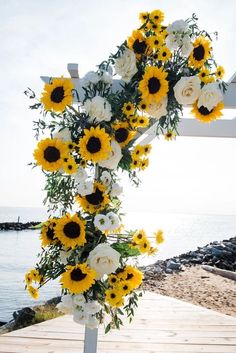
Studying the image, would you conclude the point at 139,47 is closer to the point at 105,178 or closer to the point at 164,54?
the point at 164,54

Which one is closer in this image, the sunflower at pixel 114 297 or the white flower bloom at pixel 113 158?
the sunflower at pixel 114 297

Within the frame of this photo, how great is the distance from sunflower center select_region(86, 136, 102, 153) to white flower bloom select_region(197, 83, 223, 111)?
485mm

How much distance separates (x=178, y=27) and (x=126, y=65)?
1.03 ft

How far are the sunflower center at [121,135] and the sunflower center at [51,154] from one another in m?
0.31

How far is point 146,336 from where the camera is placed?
3301 mm

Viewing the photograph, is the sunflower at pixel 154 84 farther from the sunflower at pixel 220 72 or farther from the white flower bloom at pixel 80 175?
the white flower bloom at pixel 80 175

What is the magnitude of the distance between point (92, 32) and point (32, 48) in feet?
1.39

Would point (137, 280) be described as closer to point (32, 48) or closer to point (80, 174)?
point (80, 174)

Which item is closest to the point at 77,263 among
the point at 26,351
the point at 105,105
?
the point at 105,105

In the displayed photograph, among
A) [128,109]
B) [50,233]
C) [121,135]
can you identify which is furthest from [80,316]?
[128,109]

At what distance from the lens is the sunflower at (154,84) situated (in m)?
1.85

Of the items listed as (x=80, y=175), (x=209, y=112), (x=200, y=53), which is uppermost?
(x=200, y=53)

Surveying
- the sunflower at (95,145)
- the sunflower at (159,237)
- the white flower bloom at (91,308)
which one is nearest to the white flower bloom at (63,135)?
the sunflower at (95,145)

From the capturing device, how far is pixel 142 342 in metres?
3.14
